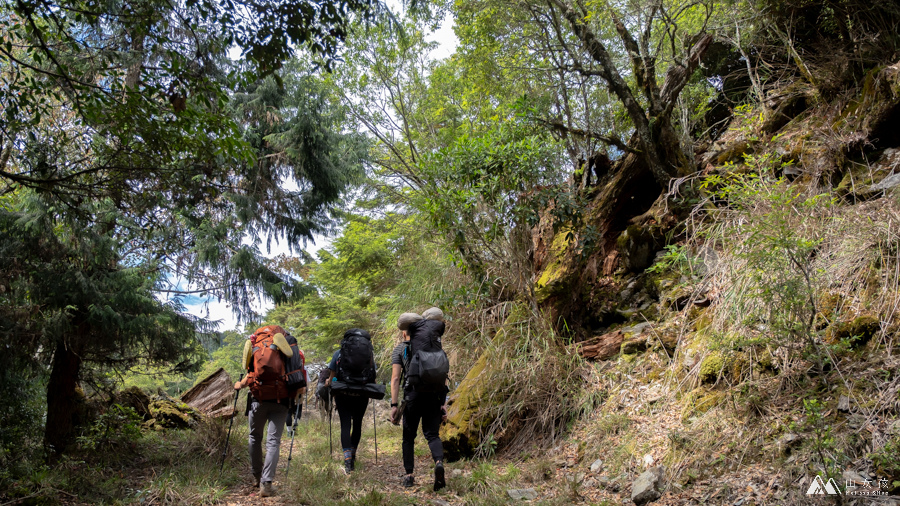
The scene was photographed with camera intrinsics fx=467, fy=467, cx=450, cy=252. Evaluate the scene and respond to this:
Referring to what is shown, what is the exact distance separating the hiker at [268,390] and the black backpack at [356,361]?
0.66m

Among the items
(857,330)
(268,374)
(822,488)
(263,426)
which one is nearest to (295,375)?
(268,374)

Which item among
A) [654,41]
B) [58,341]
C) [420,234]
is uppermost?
[654,41]

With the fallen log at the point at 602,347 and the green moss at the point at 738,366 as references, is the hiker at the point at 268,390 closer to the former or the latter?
the fallen log at the point at 602,347

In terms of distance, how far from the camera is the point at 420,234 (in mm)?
11055

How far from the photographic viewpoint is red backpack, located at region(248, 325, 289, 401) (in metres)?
4.50

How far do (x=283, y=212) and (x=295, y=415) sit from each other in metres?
5.54

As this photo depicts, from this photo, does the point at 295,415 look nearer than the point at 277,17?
No

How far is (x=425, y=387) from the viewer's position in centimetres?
468

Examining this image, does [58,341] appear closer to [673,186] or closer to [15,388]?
[15,388]

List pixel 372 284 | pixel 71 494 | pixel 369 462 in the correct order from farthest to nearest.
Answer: pixel 372 284 → pixel 369 462 → pixel 71 494

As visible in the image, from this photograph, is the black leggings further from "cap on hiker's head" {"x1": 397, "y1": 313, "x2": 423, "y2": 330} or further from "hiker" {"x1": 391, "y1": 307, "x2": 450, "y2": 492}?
"cap on hiker's head" {"x1": 397, "y1": 313, "x2": 423, "y2": 330}

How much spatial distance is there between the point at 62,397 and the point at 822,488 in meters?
7.58

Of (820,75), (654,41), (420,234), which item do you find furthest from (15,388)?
(654,41)

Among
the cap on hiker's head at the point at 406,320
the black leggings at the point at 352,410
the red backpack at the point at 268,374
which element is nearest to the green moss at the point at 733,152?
the cap on hiker's head at the point at 406,320
